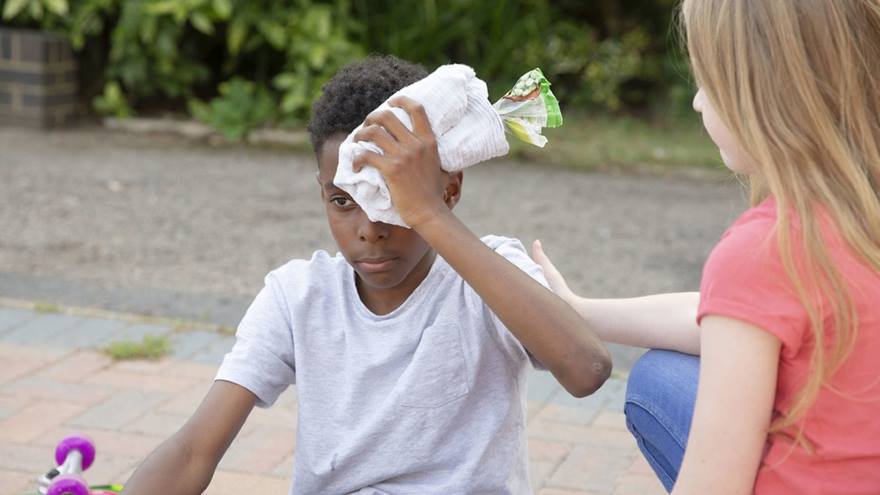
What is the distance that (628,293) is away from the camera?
4828 mm

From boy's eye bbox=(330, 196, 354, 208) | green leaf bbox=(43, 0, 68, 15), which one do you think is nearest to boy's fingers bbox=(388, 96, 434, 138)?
boy's eye bbox=(330, 196, 354, 208)

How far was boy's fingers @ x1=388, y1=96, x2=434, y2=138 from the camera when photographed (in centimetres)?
190

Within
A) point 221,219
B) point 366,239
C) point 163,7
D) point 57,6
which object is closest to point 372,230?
point 366,239

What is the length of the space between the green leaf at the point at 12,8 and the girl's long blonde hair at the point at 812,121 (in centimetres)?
664

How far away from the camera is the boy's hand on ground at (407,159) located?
1.90 meters

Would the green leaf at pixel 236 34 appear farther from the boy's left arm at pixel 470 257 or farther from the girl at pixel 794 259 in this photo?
the girl at pixel 794 259

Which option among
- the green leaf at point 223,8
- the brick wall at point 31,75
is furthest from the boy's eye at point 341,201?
the brick wall at point 31,75

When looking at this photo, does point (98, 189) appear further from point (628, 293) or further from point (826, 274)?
point (826, 274)

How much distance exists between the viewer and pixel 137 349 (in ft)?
12.9

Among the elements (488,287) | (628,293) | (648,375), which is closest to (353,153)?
(488,287)

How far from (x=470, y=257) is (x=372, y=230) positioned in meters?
0.21

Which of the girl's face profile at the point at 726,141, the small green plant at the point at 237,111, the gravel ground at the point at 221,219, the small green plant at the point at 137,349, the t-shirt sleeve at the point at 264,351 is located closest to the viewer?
the girl's face profile at the point at 726,141

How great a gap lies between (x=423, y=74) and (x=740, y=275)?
0.79m

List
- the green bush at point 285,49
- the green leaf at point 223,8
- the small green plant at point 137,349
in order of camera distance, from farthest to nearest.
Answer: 1. the green bush at point 285,49
2. the green leaf at point 223,8
3. the small green plant at point 137,349
